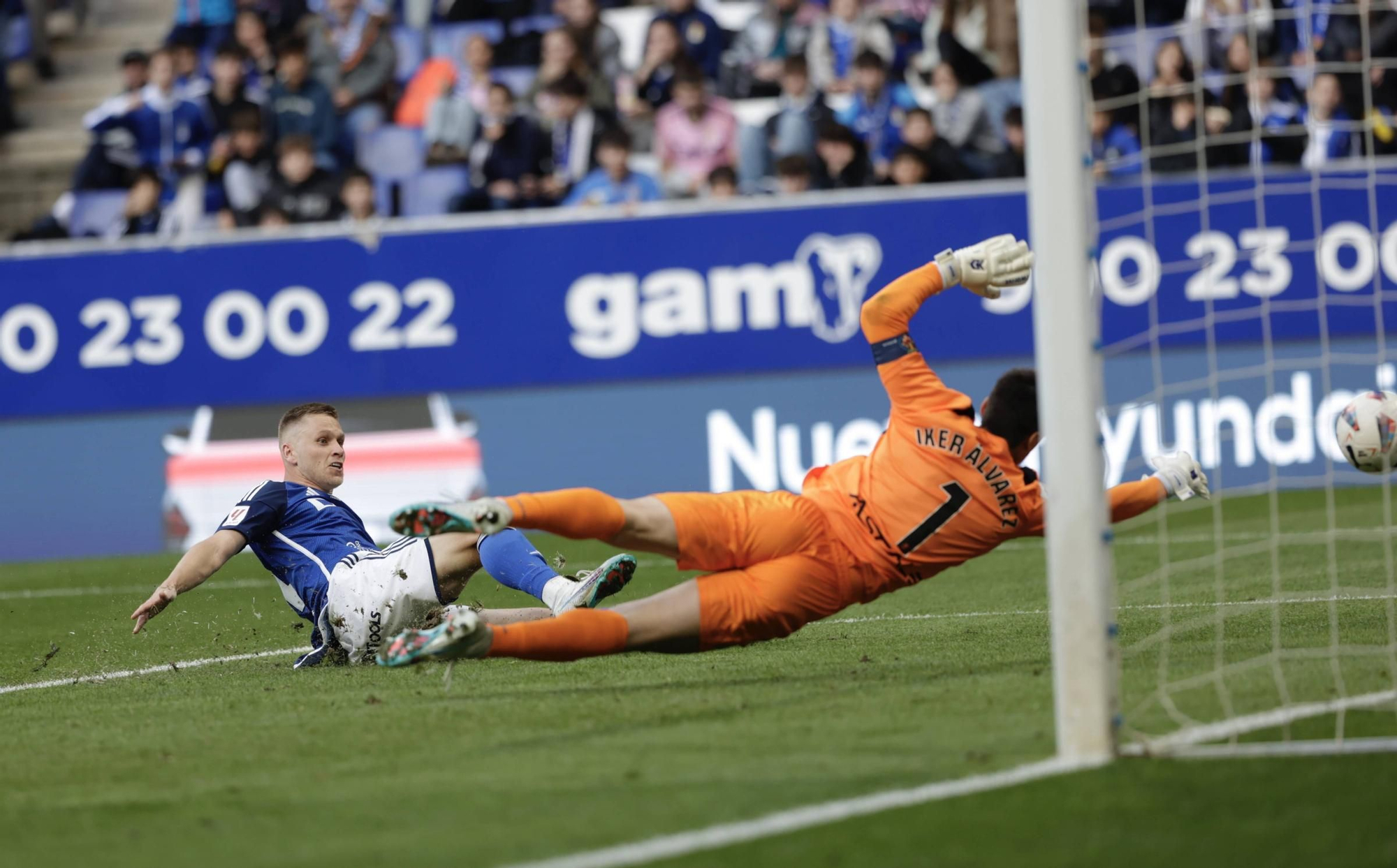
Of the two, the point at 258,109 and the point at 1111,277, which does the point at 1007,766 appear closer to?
the point at 1111,277

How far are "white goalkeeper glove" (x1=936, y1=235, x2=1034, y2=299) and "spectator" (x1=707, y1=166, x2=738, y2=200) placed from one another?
311 inches

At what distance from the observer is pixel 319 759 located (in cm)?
492

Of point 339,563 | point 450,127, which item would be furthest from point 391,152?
point 339,563

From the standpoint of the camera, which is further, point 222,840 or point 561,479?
point 561,479

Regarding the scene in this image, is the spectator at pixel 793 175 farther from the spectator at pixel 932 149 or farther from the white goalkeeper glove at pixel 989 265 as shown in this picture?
the white goalkeeper glove at pixel 989 265

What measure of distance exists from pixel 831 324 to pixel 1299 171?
3393mm

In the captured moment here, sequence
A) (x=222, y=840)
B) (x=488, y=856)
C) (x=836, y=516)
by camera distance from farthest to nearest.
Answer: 1. (x=836, y=516)
2. (x=222, y=840)
3. (x=488, y=856)

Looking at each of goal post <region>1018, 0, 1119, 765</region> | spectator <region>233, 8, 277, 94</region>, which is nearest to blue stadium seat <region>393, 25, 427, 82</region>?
spectator <region>233, 8, 277, 94</region>

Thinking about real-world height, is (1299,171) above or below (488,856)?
above

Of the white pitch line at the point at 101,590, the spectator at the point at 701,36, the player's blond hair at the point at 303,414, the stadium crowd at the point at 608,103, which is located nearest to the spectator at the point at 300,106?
the stadium crowd at the point at 608,103

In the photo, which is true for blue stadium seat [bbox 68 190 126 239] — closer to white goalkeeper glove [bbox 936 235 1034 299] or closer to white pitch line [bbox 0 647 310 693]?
white pitch line [bbox 0 647 310 693]

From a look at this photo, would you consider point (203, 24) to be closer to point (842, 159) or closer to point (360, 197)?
point (360, 197)

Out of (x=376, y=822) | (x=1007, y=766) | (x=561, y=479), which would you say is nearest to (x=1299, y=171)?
(x=561, y=479)

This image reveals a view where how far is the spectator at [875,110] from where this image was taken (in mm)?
14805
